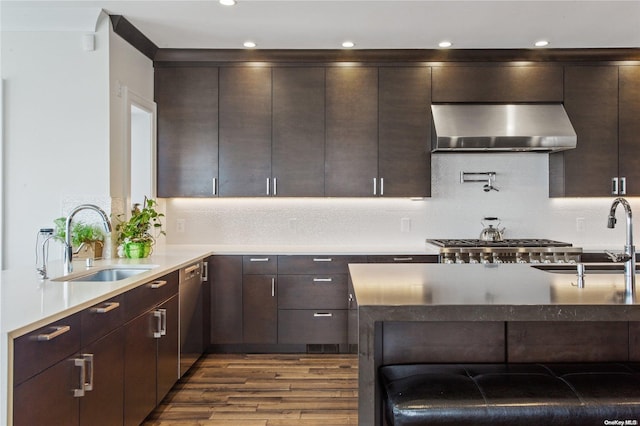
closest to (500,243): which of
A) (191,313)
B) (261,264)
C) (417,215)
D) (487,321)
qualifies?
(417,215)

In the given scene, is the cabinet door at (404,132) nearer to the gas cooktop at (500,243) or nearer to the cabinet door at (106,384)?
the gas cooktop at (500,243)

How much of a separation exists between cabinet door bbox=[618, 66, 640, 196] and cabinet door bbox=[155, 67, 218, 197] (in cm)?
362

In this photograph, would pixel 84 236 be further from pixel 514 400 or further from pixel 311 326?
pixel 514 400

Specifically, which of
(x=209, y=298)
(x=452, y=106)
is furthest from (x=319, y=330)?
(x=452, y=106)

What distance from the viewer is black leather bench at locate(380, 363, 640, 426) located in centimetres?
154

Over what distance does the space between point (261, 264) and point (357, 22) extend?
2083 millimetres

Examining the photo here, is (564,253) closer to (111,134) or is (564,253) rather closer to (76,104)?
(111,134)

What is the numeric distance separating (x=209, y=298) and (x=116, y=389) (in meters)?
1.79

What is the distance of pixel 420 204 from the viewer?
4.55 m

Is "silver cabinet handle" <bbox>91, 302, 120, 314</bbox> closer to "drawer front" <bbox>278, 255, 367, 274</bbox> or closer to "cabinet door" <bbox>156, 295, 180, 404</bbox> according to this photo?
"cabinet door" <bbox>156, 295, 180, 404</bbox>

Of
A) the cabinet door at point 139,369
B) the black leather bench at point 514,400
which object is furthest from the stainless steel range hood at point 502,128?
the cabinet door at point 139,369

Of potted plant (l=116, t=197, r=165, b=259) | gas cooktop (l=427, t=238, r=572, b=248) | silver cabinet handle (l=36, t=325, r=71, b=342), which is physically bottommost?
silver cabinet handle (l=36, t=325, r=71, b=342)

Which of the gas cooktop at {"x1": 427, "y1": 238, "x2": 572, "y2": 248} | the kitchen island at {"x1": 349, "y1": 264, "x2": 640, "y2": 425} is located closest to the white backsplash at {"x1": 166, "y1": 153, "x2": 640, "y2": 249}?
the gas cooktop at {"x1": 427, "y1": 238, "x2": 572, "y2": 248}

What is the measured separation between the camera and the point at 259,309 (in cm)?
400
